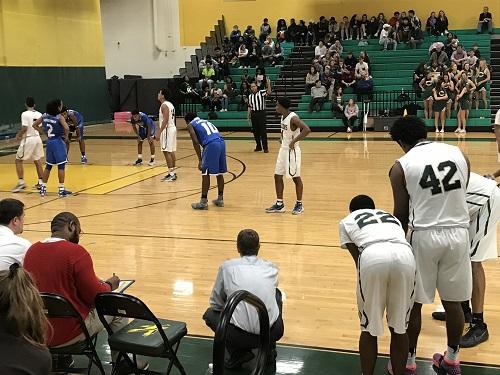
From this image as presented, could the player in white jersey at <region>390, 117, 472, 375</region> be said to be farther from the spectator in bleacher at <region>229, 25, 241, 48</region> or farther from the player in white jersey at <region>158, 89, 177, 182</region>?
the spectator in bleacher at <region>229, 25, 241, 48</region>

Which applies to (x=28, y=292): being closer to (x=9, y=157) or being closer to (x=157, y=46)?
(x=9, y=157)

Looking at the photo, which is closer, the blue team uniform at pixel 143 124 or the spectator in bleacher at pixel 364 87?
the blue team uniform at pixel 143 124

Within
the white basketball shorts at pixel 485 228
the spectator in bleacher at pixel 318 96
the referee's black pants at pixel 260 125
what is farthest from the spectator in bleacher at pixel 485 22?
the white basketball shorts at pixel 485 228

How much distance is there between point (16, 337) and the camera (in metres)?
2.25

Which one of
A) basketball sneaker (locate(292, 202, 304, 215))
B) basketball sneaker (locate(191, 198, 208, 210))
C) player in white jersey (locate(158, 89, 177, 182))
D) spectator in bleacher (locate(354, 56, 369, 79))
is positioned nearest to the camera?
basketball sneaker (locate(292, 202, 304, 215))

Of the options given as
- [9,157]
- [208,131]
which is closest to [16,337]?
[208,131]

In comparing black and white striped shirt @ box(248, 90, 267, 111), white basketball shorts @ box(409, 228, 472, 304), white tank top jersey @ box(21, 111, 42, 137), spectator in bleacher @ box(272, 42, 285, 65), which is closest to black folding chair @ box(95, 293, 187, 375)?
white basketball shorts @ box(409, 228, 472, 304)

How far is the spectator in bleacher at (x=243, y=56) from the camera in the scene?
2355 cm

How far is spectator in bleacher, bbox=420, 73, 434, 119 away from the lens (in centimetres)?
1902

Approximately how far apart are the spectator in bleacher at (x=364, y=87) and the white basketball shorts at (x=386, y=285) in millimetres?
17563

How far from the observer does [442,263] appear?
3836 millimetres

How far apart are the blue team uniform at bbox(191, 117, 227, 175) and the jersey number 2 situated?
18.9ft

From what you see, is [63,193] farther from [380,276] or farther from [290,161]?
[380,276]

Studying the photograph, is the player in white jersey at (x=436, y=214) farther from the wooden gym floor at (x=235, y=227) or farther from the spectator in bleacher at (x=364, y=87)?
the spectator in bleacher at (x=364, y=87)
